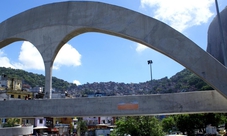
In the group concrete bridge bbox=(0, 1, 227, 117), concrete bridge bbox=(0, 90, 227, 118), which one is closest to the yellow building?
concrete bridge bbox=(0, 1, 227, 117)

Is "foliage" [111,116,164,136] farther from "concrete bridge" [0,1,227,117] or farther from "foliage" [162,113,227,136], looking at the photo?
"foliage" [162,113,227,136]

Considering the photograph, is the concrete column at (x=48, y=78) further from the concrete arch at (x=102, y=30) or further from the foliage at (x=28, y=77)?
the foliage at (x=28, y=77)

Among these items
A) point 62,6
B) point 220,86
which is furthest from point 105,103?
point 62,6

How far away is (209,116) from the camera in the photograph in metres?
33.9

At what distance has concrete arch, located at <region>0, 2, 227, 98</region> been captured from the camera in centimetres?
1031

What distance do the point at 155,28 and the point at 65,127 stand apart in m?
41.3

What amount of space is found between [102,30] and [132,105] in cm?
403

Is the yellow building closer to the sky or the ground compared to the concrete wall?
closer to the sky

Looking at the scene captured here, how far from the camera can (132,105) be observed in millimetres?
10781

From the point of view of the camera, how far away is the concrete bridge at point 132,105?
34.2 ft

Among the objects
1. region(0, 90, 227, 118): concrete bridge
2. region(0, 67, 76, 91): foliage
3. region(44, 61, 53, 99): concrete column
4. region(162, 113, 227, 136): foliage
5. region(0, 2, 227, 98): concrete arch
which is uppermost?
region(0, 67, 76, 91): foliage

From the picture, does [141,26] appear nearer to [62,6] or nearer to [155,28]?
[155,28]

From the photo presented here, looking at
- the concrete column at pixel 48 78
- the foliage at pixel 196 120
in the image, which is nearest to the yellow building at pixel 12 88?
the foliage at pixel 196 120

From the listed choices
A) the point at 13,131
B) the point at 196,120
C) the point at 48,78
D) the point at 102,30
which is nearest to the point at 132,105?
the point at 102,30
